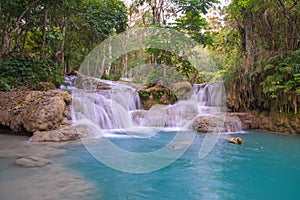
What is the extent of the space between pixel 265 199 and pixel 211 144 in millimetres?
3170

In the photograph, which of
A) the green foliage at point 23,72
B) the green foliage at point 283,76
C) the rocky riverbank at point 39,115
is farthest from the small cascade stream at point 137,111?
the green foliage at point 283,76

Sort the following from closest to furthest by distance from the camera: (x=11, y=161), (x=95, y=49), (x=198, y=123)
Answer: (x=11, y=161), (x=198, y=123), (x=95, y=49)

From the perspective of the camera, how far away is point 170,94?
11812 millimetres

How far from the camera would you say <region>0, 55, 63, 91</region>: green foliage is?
28.4ft

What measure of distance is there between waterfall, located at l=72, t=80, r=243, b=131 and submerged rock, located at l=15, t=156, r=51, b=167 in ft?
10.4

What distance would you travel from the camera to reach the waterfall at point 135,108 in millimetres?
7930

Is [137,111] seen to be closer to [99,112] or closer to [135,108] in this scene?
[135,108]

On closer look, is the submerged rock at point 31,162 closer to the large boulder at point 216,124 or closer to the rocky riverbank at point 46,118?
the rocky riverbank at point 46,118

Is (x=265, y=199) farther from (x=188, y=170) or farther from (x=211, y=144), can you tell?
(x=211, y=144)

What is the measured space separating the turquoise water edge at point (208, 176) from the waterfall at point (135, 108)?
250cm

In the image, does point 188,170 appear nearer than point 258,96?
Yes

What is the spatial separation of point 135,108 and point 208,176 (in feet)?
24.5

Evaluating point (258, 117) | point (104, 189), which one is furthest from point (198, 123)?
point (104, 189)

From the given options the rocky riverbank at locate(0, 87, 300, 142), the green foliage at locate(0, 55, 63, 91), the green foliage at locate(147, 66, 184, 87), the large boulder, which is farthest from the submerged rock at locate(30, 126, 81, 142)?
the green foliage at locate(147, 66, 184, 87)
